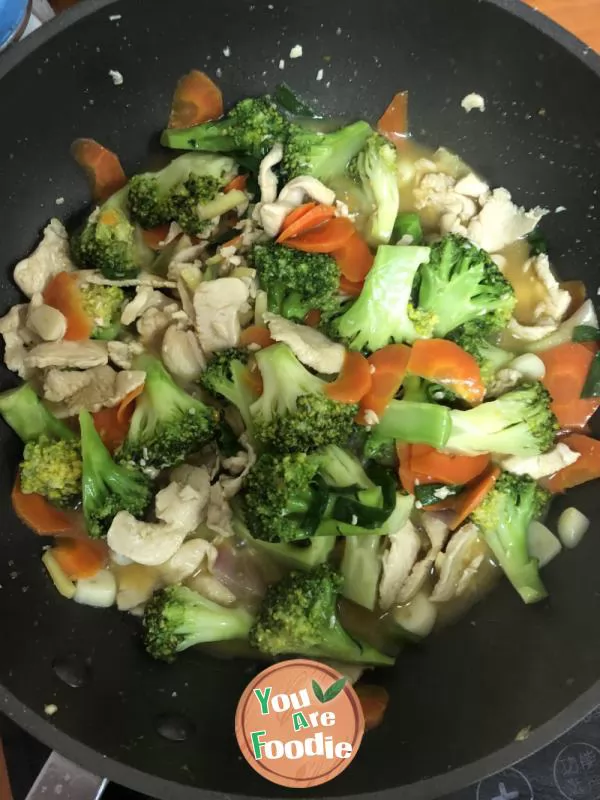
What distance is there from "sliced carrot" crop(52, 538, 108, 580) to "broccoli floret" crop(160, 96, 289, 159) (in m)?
0.99

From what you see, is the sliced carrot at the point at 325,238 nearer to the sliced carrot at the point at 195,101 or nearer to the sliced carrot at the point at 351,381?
the sliced carrot at the point at 351,381

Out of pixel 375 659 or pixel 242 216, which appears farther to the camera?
pixel 242 216

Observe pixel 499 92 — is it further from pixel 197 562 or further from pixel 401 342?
pixel 197 562

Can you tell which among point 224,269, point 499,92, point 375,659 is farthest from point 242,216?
point 375,659

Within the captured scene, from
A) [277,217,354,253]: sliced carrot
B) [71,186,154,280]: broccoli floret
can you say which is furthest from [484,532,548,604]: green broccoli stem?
[71,186,154,280]: broccoli floret

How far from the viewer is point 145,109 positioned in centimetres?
172

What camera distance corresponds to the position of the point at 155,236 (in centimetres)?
176

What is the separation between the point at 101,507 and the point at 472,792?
0.99m

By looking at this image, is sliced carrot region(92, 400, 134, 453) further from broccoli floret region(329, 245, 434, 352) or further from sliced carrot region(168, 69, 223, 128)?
sliced carrot region(168, 69, 223, 128)

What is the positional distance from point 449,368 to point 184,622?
77 cm

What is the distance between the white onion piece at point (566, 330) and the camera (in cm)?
162

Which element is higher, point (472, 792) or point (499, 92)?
point (499, 92)

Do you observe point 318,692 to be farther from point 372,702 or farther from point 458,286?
point 458,286

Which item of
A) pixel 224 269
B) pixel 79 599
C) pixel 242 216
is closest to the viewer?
pixel 79 599
